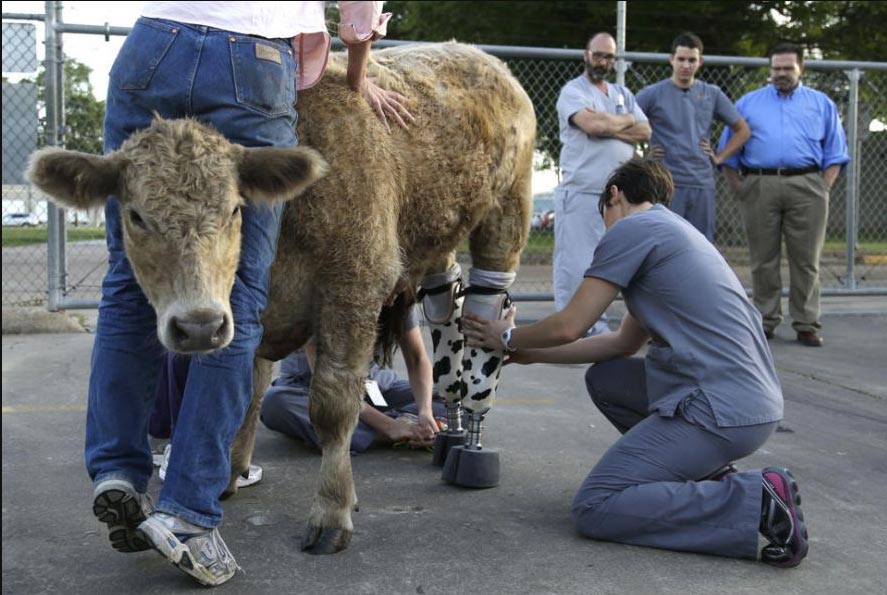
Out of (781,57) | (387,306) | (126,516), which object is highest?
(781,57)

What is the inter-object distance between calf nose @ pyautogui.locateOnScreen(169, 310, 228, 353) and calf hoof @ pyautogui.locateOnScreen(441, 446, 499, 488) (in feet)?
5.63

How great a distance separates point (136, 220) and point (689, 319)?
6.82 feet

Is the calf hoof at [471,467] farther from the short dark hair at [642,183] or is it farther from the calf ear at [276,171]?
the calf ear at [276,171]

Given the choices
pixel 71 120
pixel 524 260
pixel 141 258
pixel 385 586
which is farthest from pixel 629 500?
pixel 524 260

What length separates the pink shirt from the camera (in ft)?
10.4

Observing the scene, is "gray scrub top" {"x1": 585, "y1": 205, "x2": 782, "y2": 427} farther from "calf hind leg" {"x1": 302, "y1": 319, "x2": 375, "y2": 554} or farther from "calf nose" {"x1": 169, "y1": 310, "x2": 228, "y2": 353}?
"calf nose" {"x1": 169, "y1": 310, "x2": 228, "y2": 353}

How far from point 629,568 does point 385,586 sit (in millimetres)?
836

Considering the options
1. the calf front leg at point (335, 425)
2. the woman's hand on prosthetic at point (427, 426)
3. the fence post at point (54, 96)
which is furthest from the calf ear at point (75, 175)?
the fence post at point (54, 96)

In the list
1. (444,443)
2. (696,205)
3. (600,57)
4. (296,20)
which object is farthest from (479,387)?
(696,205)

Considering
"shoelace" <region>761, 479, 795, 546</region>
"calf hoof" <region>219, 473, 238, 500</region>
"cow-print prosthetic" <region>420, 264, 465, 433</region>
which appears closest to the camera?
"shoelace" <region>761, 479, 795, 546</region>

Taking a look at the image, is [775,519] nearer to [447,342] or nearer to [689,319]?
[689,319]

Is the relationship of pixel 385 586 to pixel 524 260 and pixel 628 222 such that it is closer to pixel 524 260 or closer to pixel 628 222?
pixel 628 222

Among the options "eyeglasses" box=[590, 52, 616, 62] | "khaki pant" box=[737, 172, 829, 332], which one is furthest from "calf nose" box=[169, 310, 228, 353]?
"khaki pant" box=[737, 172, 829, 332]

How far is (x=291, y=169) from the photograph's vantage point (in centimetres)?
312
